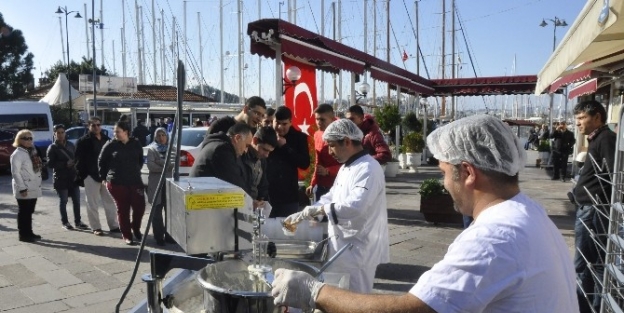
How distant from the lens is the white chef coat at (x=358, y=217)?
3.49 m

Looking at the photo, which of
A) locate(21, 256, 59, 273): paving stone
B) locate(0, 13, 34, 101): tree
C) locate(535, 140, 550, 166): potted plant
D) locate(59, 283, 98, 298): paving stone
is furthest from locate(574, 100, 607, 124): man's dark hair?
locate(0, 13, 34, 101): tree

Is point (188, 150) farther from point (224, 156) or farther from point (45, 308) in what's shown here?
point (224, 156)

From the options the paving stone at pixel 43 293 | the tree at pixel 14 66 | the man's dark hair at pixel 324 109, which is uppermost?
the tree at pixel 14 66

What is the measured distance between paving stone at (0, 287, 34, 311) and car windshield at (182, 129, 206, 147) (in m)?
6.29

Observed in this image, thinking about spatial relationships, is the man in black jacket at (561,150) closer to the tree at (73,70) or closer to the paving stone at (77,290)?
the paving stone at (77,290)

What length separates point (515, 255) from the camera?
1.44 m

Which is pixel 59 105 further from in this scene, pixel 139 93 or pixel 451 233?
pixel 451 233

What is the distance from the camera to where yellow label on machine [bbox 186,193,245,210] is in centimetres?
192

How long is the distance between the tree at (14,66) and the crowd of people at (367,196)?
131 feet

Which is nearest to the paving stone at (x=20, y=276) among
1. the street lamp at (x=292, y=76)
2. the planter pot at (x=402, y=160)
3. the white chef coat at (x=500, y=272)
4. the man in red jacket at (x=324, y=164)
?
the man in red jacket at (x=324, y=164)

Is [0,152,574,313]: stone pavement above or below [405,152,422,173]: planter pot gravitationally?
below

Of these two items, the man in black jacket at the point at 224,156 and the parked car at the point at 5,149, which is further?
the parked car at the point at 5,149

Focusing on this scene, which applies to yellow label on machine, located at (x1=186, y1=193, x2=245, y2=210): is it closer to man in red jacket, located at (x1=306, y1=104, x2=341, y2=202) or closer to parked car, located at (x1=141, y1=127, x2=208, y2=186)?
man in red jacket, located at (x1=306, y1=104, x2=341, y2=202)

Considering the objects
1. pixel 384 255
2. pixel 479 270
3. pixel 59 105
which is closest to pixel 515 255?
pixel 479 270
